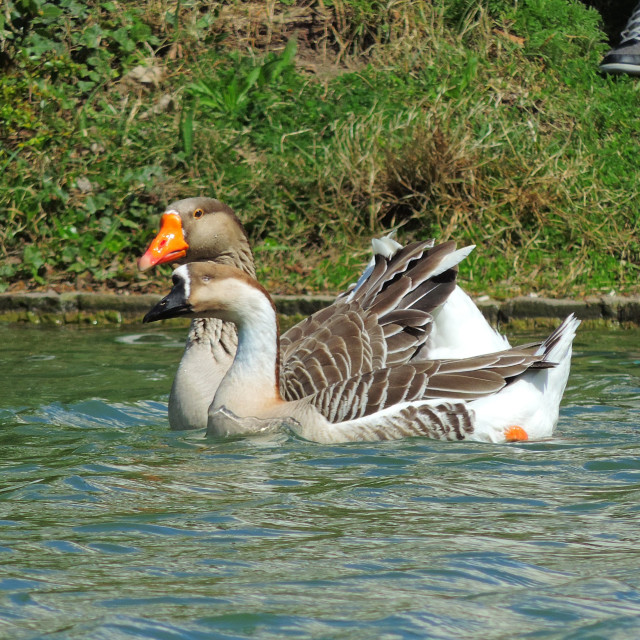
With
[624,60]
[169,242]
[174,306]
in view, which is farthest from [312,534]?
[624,60]

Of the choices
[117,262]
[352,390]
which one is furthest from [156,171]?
[352,390]

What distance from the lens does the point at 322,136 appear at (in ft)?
42.7

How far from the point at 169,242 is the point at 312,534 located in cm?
312

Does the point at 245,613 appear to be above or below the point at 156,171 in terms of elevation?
below

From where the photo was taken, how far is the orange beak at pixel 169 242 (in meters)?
7.00

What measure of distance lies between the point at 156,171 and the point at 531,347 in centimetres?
607

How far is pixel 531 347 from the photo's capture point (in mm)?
6996

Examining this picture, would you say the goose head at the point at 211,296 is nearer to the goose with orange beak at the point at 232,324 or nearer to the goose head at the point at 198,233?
the goose with orange beak at the point at 232,324

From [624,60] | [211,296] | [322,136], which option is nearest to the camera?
[211,296]

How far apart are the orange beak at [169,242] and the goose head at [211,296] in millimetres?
955

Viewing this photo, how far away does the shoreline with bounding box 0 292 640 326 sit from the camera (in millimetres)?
10273

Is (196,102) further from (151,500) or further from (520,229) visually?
(151,500)

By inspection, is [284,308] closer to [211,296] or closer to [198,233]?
[198,233]

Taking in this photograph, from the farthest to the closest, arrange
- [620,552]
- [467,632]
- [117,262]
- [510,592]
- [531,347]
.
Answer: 1. [117,262]
2. [531,347]
3. [620,552]
4. [510,592]
5. [467,632]
